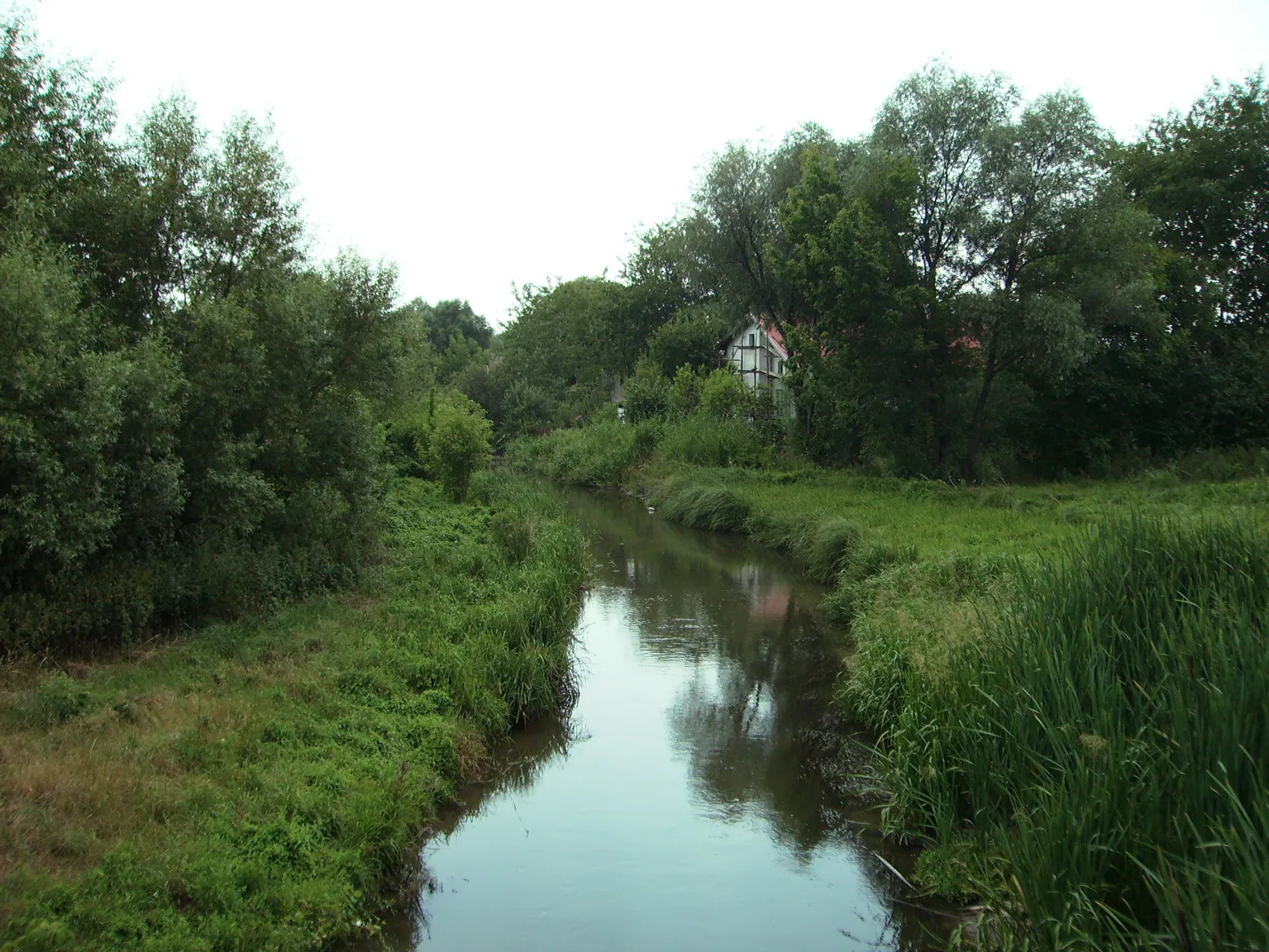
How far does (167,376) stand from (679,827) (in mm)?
6955

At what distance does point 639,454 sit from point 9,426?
84.8 ft

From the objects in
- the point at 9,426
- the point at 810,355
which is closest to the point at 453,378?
the point at 810,355

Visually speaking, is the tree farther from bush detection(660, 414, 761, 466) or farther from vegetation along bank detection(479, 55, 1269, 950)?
bush detection(660, 414, 761, 466)

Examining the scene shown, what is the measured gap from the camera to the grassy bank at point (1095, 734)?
188 inches

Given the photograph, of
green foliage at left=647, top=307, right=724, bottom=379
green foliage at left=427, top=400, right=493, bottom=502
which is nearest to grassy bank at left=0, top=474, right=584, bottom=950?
green foliage at left=427, top=400, right=493, bottom=502

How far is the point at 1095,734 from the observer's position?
18.7ft

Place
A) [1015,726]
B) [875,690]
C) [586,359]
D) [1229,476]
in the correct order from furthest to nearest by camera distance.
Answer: [586,359]
[1229,476]
[875,690]
[1015,726]

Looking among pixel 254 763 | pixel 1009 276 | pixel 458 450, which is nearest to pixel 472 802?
pixel 254 763

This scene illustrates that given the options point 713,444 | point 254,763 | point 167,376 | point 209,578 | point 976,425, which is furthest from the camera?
point 713,444

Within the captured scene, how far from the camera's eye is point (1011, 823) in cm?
674

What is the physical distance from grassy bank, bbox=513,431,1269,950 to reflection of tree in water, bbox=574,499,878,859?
2.25 feet

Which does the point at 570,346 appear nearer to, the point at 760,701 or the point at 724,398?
the point at 724,398

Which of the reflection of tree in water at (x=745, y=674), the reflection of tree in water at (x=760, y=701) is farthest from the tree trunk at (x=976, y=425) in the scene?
the reflection of tree in water at (x=760, y=701)

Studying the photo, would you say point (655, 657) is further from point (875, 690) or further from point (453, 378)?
point (453, 378)
